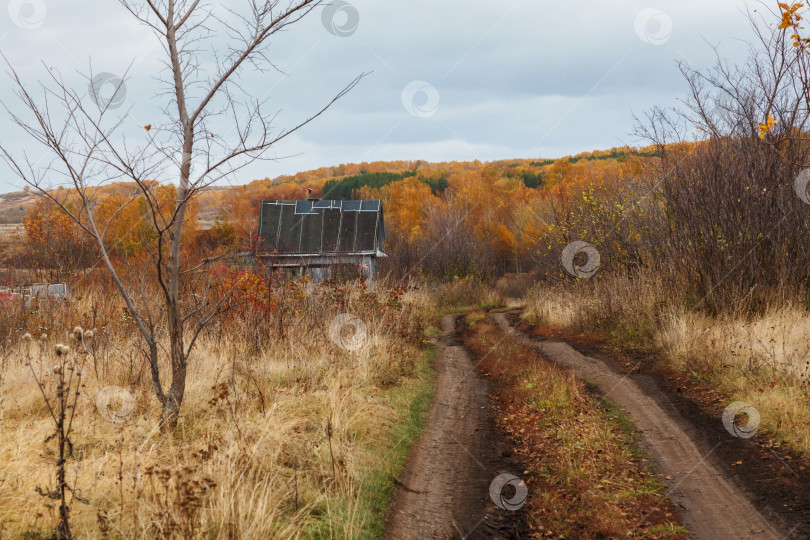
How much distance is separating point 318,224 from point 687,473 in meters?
28.4

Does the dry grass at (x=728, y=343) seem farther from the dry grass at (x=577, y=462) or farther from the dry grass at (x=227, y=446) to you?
the dry grass at (x=227, y=446)

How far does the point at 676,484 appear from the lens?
Answer: 16.8 feet

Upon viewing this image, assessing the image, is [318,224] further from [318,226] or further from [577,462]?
[577,462]

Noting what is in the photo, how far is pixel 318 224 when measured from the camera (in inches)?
1266

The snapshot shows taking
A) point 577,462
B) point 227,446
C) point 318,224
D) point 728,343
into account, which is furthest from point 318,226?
A: point 227,446

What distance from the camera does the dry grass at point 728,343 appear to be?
241 inches

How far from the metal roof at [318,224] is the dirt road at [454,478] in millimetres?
22883

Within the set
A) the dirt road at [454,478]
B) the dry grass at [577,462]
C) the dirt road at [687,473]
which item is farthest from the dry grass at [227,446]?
the dirt road at [687,473]

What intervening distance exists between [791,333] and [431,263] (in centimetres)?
2415

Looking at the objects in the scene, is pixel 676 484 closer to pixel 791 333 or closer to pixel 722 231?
pixel 791 333

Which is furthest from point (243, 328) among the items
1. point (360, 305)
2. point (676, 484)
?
point (676, 484)

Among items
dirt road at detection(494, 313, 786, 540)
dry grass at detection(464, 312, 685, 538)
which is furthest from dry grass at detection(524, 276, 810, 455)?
dry grass at detection(464, 312, 685, 538)

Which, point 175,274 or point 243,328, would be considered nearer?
point 175,274

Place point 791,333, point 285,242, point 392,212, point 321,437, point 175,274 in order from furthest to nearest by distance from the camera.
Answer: point 392,212 < point 285,242 < point 791,333 < point 321,437 < point 175,274
